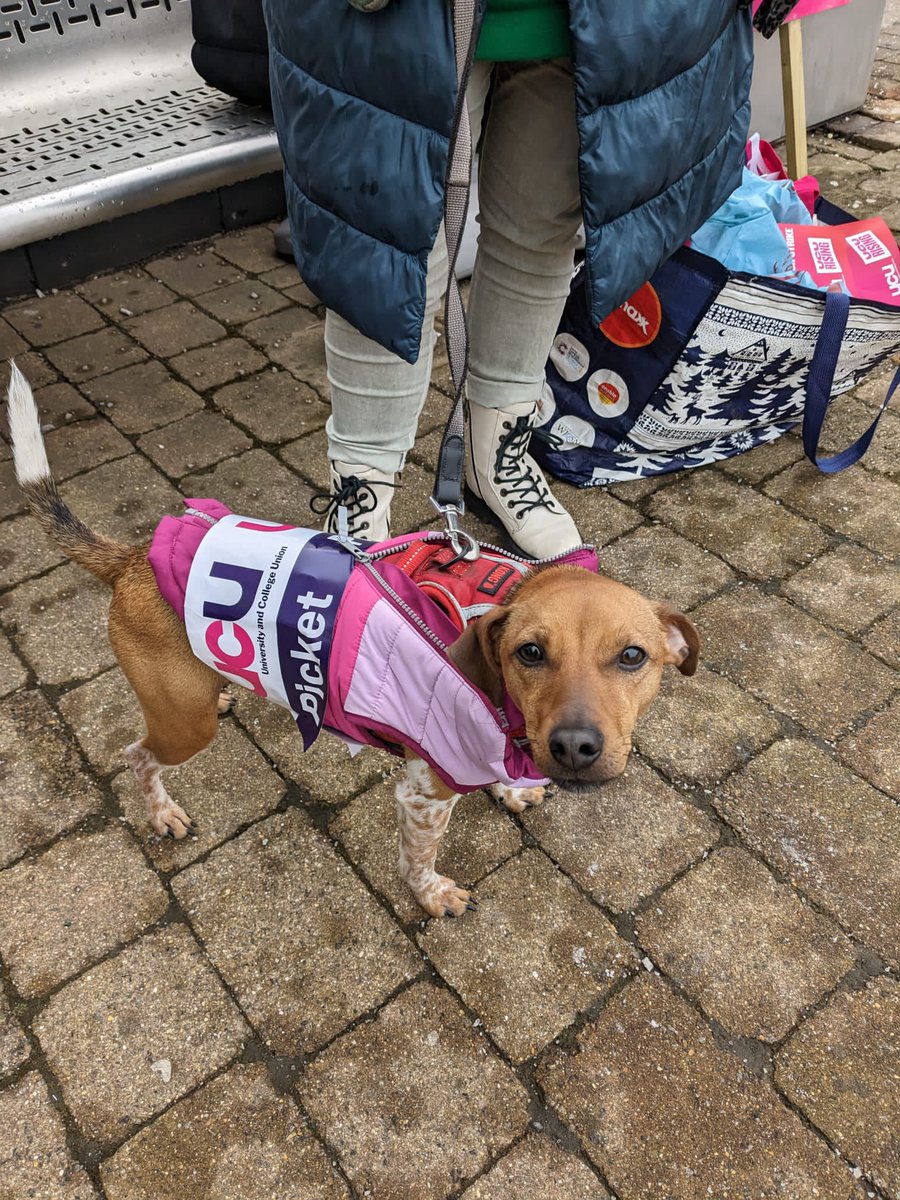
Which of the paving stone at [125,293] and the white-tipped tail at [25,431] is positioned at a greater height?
the white-tipped tail at [25,431]

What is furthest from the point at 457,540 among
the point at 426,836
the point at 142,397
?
the point at 142,397

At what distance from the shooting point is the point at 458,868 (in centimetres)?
251

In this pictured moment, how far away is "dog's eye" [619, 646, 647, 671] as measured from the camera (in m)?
1.89

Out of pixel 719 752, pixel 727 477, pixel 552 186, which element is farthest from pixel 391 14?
pixel 727 477

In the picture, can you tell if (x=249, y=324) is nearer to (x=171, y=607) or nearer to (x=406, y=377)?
(x=406, y=377)

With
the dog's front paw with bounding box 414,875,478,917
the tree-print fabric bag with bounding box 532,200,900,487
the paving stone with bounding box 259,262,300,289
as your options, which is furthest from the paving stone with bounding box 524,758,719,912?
the paving stone with bounding box 259,262,300,289

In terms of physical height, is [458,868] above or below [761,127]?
below

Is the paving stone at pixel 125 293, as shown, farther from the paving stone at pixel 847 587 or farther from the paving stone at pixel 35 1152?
the paving stone at pixel 35 1152

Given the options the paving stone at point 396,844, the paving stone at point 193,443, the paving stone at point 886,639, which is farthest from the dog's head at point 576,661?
the paving stone at point 193,443

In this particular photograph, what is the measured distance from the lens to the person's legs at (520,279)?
2.36 m

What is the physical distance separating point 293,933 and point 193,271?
4284 mm

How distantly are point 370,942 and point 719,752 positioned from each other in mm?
1296

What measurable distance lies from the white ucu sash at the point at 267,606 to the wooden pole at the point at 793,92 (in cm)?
382

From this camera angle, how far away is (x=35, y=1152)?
1.96 metres
